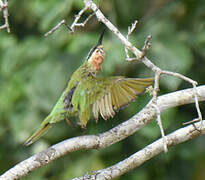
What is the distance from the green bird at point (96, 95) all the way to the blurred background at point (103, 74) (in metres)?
1.01

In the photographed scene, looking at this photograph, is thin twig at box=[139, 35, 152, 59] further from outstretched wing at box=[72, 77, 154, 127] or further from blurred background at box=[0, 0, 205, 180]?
blurred background at box=[0, 0, 205, 180]

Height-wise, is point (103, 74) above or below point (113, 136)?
above

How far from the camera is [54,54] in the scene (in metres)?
4.51

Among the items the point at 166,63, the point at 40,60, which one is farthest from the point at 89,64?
the point at 40,60

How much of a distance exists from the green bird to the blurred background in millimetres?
1007

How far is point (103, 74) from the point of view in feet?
13.3

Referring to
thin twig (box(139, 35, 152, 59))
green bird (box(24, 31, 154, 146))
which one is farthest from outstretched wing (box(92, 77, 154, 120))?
thin twig (box(139, 35, 152, 59))

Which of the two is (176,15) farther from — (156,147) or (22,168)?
(22,168)

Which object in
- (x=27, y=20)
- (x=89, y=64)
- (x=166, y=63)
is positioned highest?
(x=27, y=20)

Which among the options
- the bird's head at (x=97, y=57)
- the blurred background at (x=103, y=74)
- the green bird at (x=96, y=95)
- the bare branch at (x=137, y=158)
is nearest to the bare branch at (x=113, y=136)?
the bare branch at (x=137, y=158)

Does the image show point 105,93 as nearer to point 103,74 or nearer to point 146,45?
point 146,45

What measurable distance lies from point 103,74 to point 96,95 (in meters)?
1.13

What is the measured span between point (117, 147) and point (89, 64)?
4.52 feet

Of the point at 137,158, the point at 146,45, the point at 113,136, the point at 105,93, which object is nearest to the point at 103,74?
the point at 105,93
